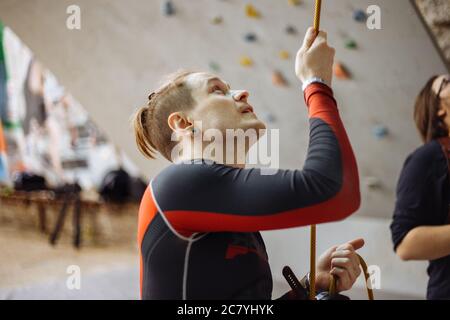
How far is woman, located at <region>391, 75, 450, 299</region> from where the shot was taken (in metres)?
1.18

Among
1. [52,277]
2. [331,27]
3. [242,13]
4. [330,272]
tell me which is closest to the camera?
[330,272]

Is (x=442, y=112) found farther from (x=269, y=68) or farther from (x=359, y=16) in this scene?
(x=269, y=68)

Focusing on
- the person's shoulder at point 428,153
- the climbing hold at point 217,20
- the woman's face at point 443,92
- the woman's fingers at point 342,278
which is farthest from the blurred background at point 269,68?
the person's shoulder at point 428,153

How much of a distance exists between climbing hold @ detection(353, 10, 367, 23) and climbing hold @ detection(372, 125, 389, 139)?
0.63 metres

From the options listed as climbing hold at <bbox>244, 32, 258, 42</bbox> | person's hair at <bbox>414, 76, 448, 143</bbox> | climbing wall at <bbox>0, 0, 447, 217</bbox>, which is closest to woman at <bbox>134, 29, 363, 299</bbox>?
person's hair at <bbox>414, 76, 448, 143</bbox>

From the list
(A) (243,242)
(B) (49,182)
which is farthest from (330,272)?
(B) (49,182)

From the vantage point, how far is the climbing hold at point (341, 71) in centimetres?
210

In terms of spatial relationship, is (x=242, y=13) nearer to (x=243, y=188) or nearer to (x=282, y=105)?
(x=282, y=105)

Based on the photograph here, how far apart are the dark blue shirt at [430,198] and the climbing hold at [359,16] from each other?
0.74m

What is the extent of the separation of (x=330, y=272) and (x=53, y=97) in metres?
5.23

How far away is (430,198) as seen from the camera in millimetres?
1194

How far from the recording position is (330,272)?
0.86 metres

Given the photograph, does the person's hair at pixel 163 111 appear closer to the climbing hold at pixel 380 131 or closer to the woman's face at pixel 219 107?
the woman's face at pixel 219 107

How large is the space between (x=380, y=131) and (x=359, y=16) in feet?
2.22
